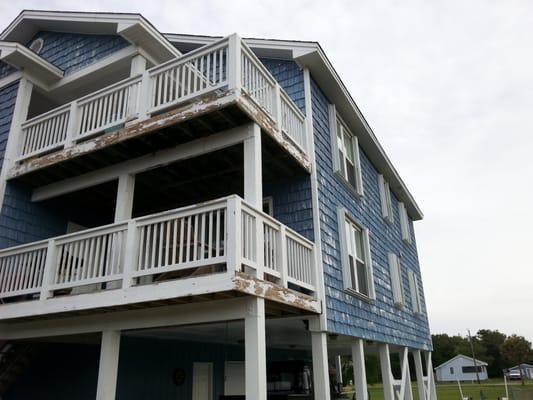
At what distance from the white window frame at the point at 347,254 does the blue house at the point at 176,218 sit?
46 millimetres

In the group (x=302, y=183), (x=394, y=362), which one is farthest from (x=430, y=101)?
(x=394, y=362)

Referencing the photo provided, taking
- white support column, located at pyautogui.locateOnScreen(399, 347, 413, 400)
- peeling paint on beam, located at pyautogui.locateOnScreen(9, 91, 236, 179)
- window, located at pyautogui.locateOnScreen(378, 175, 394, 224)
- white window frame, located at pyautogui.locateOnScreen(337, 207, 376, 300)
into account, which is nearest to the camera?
peeling paint on beam, located at pyautogui.locateOnScreen(9, 91, 236, 179)

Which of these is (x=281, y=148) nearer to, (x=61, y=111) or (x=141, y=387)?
(x=61, y=111)

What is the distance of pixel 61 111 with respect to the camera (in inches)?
346

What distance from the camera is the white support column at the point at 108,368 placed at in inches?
253

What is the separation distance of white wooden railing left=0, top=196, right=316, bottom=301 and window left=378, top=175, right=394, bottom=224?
278 inches

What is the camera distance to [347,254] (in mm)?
9578

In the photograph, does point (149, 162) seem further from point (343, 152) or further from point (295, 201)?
point (343, 152)

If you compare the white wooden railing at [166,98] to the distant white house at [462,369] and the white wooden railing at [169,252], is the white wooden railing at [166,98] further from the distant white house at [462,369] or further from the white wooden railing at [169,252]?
the distant white house at [462,369]

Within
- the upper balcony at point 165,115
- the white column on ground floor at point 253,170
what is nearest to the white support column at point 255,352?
the white column on ground floor at point 253,170

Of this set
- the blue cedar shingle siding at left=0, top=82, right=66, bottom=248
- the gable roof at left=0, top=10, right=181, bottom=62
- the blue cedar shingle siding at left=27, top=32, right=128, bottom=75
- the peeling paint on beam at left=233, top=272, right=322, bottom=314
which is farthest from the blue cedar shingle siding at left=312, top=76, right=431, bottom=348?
the blue cedar shingle siding at left=0, top=82, right=66, bottom=248

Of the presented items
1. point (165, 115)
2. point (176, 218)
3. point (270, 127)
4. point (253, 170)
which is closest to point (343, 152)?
point (270, 127)

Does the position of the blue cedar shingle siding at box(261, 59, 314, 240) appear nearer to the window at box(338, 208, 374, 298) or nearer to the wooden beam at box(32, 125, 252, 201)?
the window at box(338, 208, 374, 298)

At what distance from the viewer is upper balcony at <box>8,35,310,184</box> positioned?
688cm
